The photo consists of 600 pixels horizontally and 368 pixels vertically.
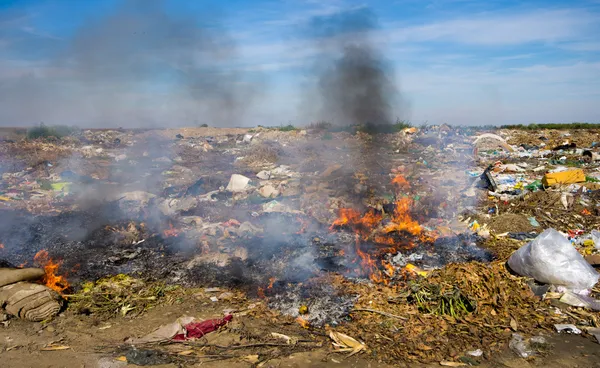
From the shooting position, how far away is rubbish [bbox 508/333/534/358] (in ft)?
11.2

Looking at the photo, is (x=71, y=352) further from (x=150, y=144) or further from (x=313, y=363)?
(x=150, y=144)

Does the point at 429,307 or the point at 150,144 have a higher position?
the point at 150,144

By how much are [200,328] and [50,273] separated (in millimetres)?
2558

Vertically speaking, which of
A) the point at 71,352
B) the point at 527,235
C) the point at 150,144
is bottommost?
the point at 71,352

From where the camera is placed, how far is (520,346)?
3.50m

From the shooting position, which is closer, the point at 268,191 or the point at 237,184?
the point at 268,191

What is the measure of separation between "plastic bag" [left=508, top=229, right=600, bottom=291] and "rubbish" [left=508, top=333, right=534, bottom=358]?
3.61ft

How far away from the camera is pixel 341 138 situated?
57.9ft

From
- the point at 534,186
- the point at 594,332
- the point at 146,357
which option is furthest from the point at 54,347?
the point at 534,186

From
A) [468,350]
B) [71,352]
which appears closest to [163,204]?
[71,352]

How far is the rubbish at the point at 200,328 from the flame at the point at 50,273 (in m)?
1.94

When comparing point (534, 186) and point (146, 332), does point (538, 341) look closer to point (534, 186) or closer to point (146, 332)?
point (146, 332)

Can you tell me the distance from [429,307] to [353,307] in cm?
77

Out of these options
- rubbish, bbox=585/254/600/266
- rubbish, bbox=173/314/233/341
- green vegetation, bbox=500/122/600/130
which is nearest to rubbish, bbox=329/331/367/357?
rubbish, bbox=173/314/233/341
